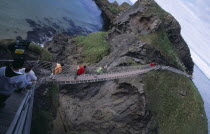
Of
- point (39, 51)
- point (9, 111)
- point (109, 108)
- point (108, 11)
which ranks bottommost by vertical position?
point (108, 11)

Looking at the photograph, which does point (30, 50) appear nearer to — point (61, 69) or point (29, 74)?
point (61, 69)

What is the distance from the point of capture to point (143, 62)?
24.3 m

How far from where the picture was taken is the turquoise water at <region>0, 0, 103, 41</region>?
32.1m

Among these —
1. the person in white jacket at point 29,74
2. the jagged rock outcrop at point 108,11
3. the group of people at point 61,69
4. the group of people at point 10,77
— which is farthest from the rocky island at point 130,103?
the jagged rock outcrop at point 108,11

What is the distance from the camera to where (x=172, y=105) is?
21859 millimetres

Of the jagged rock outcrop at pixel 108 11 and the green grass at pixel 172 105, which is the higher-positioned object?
the green grass at pixel 172 105

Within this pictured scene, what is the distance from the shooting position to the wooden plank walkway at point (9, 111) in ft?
24.6

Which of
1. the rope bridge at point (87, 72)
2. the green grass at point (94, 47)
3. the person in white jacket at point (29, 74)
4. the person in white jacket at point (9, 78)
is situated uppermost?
the person in white jacket at point (9, 78)

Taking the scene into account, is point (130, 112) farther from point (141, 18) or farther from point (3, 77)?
point (141, 18)

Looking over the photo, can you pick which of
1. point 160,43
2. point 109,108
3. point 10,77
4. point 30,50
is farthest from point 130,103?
point 10,77

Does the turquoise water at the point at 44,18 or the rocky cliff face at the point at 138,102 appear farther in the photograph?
the turquoise water at the point at 44,18

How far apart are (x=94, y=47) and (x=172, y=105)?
16.1m

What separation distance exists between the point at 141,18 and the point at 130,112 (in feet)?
60.6

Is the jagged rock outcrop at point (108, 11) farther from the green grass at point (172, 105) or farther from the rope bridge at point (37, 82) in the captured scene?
the green grass at point (172, 105)
